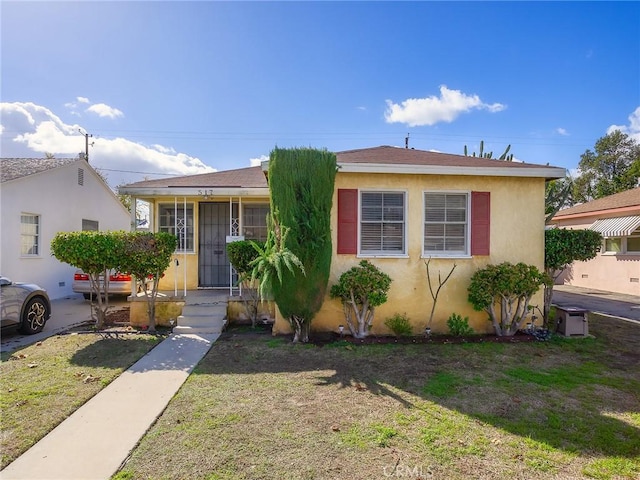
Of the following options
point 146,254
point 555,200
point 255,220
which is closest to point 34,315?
point 146,254

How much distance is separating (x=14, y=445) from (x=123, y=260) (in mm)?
4259

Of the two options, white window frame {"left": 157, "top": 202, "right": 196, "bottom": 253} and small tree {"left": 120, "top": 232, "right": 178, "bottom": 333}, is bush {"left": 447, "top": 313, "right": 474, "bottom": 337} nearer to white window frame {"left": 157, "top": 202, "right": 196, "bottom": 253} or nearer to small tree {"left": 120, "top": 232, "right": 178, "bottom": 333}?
small tree {"left": 120, "top": 232, "right": 178, "bottom": 333}

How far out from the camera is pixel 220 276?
9.80 meters

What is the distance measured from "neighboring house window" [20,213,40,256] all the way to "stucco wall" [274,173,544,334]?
10.2 metres

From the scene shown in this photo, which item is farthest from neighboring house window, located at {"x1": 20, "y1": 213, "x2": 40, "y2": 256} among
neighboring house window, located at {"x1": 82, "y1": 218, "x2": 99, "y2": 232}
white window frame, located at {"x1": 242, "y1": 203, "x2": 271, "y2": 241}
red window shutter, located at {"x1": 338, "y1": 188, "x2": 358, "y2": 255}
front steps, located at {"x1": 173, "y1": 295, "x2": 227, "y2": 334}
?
red window shutter, located at {"x1": 338, "y1": 188, "x2": 358, "y2": 255}

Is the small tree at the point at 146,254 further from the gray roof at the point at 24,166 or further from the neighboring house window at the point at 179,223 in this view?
the gray roof at the point at 24,166

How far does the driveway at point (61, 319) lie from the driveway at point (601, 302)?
13381 mm

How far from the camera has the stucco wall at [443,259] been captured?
7039 millimetres

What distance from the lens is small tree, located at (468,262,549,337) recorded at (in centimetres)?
661

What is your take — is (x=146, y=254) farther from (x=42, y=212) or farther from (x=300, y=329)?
(x=42, y=212)

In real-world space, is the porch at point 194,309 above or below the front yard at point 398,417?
above

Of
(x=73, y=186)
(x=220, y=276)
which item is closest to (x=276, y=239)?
(x=220, y=276)

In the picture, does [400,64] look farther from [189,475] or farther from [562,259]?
[189,475]

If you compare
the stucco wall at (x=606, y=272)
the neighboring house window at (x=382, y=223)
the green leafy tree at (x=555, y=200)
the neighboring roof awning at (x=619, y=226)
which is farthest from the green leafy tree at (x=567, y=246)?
the stucco wall at (x=606, y=272)
